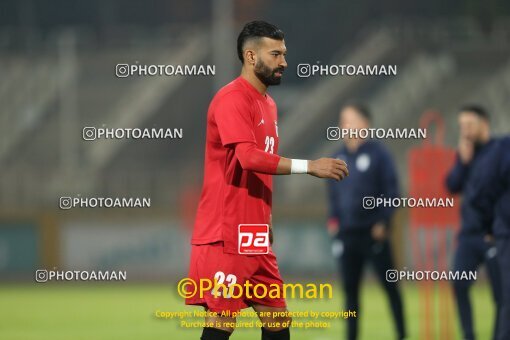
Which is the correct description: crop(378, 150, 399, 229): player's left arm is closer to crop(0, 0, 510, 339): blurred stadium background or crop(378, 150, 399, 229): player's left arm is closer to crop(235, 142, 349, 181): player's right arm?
crop(235, 142, 349, 181): player's right arm

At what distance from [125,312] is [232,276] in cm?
934

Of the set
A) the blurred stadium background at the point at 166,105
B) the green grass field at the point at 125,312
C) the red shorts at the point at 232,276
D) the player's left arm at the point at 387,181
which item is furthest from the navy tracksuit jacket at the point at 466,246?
the blurred stadium background at the point at 166,105

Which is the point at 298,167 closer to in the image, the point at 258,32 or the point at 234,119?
the point at 234,119

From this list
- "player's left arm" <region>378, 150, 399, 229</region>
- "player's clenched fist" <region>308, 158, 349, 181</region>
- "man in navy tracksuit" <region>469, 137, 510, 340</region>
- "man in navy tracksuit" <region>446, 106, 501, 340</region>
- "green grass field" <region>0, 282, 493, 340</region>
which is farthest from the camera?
"green grass field" <region>0, 282, 493, 340</region>

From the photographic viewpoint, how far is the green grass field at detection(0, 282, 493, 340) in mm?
12383

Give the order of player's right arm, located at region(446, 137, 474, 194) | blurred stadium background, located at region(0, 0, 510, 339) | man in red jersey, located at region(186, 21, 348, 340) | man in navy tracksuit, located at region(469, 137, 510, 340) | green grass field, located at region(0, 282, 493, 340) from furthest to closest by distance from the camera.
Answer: blurred stadium background, located at region(0, 0, 510, 339) < green grass field, located at region(0, 282, 493, 340) < player's right arm, located at region(446, 137, 474, 194) < man in navy tracksuit, located at region(469, 137, 510, 340) < man in red jersey, located at region(186, 21, 348, 340)

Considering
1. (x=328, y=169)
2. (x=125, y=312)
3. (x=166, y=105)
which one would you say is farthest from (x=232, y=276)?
(x=166, y=105)

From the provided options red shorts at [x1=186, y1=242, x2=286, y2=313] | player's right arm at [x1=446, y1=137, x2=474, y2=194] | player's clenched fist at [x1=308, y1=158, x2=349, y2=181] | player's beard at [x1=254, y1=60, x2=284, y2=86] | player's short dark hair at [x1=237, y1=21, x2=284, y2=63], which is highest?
player's right arm at [x1=446, y1=137, x2=474, y2=194]

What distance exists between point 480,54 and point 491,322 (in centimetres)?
1644

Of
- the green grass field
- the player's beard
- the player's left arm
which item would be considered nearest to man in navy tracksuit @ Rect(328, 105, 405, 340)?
the player's left arm

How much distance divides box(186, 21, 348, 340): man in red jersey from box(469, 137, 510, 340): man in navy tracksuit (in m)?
1.77

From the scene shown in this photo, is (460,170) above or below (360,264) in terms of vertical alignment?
above

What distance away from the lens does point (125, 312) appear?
15461mm

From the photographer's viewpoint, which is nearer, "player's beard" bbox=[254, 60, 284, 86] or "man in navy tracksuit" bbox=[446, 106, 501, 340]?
"player's beard" bbox=[254, 60, 284, 86]
